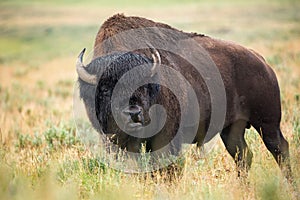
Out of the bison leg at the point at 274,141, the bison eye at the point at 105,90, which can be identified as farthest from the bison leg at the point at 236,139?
the bison eye at the point at 105,90

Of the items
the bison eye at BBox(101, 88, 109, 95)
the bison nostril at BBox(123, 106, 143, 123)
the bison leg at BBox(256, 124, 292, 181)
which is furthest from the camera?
the bison leg at BBox(256, 124, 292, 181)

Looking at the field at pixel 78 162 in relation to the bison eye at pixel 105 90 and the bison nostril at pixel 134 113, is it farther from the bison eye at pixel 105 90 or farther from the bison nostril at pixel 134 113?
the bison eye at pixel 105 90

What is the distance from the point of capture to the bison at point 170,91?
17.0 feet

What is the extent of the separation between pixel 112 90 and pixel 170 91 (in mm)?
838

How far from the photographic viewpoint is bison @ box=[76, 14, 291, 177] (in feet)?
17.0

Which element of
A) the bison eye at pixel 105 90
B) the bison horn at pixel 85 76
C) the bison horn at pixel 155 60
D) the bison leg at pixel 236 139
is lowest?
the bison leg at pixel 236 139

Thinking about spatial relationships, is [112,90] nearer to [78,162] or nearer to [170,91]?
[170,91]

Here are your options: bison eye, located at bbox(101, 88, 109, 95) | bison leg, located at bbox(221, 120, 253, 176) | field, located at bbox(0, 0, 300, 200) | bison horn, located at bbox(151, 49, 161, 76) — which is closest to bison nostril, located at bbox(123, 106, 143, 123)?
bison eye, located at bbox(101, 88, 109, 95)

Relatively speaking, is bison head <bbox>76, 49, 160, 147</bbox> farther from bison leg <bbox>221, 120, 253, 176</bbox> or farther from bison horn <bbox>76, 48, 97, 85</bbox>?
bison leg <bbox>221, 120, 253, 176</bbox>

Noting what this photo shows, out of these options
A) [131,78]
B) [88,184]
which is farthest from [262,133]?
[88,184]

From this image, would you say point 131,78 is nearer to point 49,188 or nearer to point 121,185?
point 121,185

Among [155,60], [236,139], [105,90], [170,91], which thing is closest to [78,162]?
[105,90]

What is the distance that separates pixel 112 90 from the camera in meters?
5.13

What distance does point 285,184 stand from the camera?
4.75 metres
